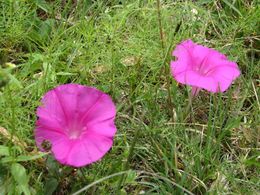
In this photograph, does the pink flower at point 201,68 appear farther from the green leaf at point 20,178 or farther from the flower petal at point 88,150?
the green leaf at point 20,178

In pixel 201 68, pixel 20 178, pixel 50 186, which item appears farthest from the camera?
pixel 201 68

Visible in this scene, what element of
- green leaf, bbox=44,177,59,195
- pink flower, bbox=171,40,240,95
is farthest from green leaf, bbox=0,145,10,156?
pink flower, bbox=171,40,240,95

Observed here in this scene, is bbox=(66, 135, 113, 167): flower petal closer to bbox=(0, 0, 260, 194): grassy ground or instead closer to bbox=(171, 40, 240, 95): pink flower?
bbox=(0, 0, 260, 194): grassy ground

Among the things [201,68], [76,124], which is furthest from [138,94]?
[76,124]

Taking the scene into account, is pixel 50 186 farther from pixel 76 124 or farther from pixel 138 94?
pixel 138 94

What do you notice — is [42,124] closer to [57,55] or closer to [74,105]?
[74,105]

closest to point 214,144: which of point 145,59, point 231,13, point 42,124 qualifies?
point 145,59

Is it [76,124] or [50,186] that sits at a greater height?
[76,124]
